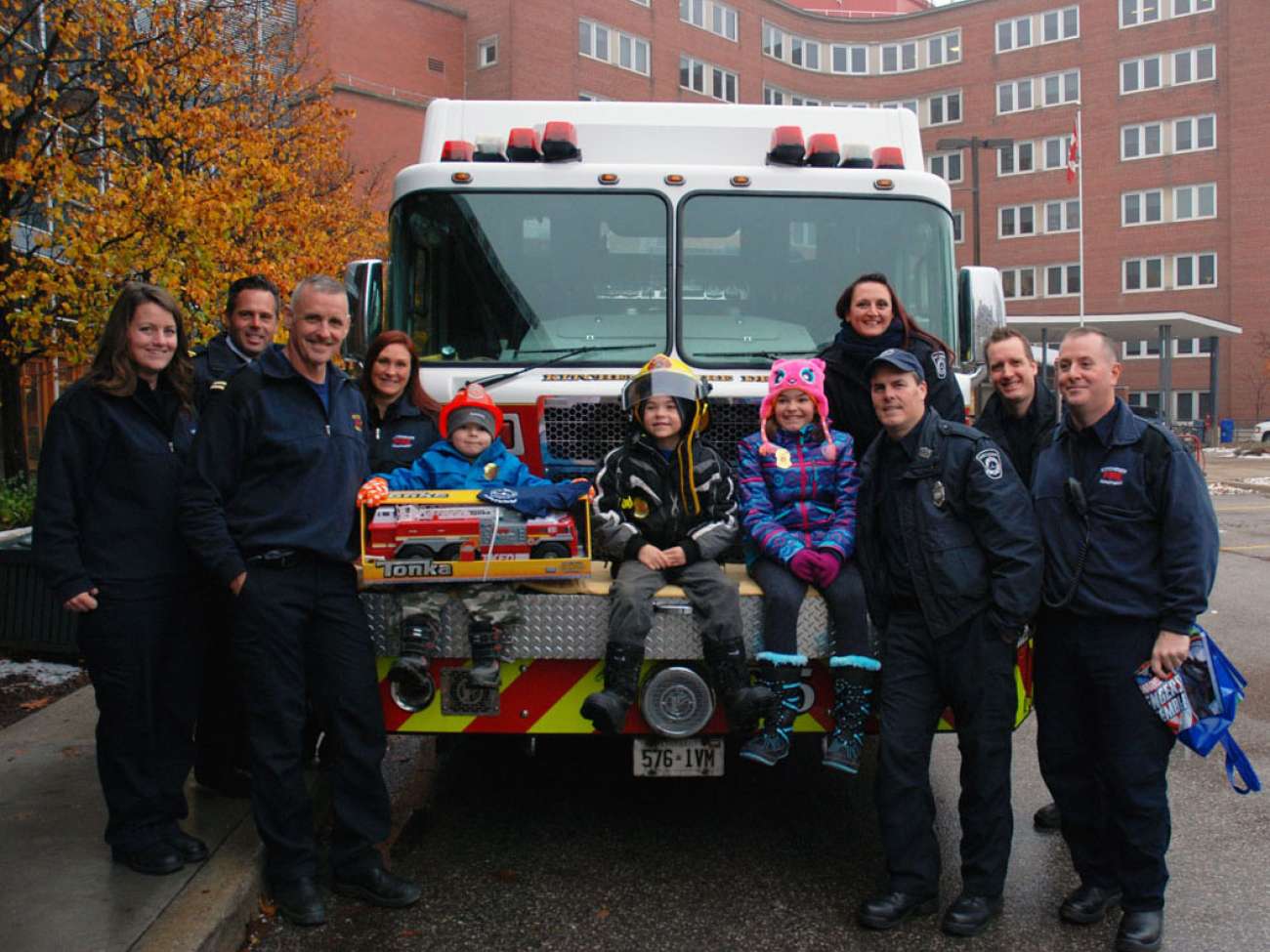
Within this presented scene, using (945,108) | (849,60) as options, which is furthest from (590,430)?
(849,60)

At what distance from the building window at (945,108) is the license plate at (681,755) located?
195 ft

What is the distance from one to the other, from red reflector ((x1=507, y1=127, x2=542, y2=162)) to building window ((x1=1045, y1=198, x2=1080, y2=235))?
178 ft

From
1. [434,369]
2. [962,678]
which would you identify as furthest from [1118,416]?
[434,369]

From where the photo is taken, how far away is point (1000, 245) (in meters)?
58.2

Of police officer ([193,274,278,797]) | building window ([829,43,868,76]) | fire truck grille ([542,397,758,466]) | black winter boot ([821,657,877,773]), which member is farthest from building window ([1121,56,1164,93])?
black winter boot ([821,657,877,773])

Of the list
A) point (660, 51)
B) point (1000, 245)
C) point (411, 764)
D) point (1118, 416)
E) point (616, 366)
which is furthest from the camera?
point (1000, 245)

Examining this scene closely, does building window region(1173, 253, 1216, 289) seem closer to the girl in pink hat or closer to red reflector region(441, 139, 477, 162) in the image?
red reflector region(441, 139, 477, 162)

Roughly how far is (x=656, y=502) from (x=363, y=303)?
2.19 meters

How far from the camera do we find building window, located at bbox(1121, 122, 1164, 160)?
53656mm

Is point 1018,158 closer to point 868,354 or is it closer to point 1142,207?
point 1142,207

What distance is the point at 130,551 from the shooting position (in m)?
4.14

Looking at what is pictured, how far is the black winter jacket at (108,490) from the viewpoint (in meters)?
4.03

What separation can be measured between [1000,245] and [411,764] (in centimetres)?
5660

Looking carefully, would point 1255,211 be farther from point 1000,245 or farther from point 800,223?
point 800,223
